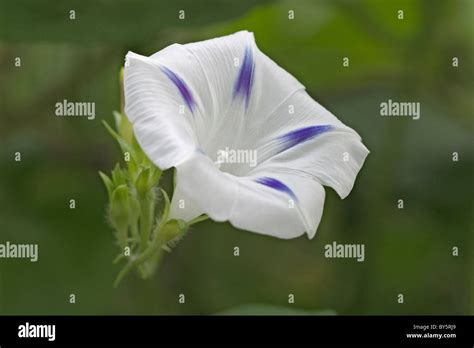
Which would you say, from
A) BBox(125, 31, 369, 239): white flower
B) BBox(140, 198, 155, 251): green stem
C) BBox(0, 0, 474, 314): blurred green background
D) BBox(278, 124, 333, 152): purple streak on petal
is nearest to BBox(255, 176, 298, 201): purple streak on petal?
BBox(125, 31, 369, 239): white flower

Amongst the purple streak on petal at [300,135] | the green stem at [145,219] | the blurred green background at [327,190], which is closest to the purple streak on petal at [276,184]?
the purple streak on petal at [300,135]

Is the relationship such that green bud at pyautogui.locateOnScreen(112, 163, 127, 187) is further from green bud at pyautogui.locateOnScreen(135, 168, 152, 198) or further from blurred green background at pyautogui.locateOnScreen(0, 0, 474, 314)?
blurred green background at pyautogui.locateOnScreen(0, 0, 474, 314)

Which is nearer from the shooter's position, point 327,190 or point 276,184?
point 276,184

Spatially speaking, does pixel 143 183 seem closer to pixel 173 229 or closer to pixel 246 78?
pixel 173 229

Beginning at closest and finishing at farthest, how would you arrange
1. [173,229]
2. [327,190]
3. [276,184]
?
1. [276,184]
2. [173,229]
3. [327,190]

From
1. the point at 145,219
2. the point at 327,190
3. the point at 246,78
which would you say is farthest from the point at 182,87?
the point at 327,190

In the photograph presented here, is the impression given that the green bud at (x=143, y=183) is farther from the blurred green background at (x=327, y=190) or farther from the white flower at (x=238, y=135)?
the blurred green background at (x=327, y=190)
